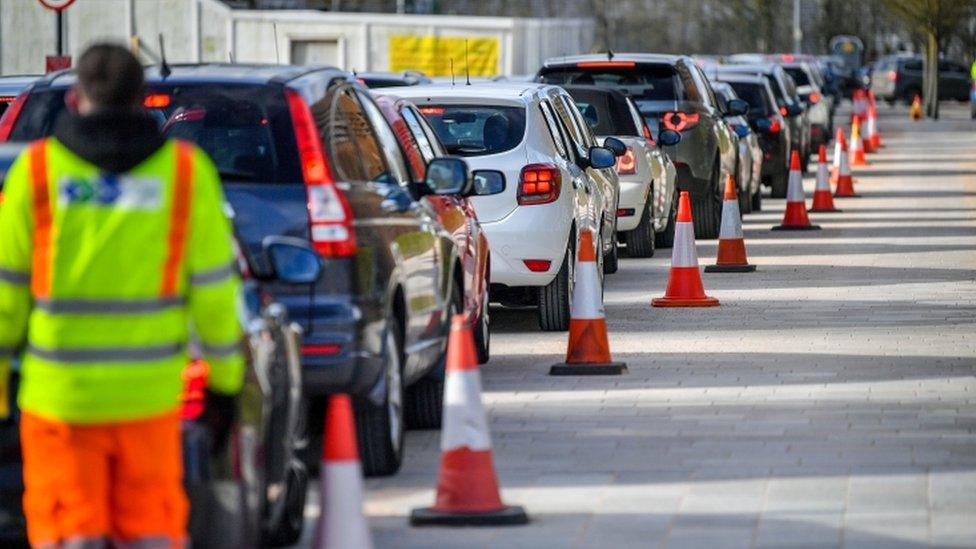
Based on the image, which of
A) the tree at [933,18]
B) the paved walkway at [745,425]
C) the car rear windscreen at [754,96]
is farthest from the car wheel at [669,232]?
the tree at [933,18]

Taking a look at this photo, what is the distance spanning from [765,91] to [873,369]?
17.1m

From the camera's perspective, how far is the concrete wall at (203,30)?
163 feet

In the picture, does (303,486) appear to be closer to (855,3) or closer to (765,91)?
(765,91)

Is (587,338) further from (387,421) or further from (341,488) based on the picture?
(341,488)

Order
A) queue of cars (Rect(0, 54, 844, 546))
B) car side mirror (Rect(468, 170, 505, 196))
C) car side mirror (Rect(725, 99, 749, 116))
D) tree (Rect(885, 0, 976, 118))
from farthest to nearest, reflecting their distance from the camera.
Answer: tree (Rect(885, 0, 976, 118)), car side mirror (Rect(725, 99, 749, 116)), car side mirror (Rect(468, 170, 505, 196)), queue of cars (Rect(0, 54, 844, 546))

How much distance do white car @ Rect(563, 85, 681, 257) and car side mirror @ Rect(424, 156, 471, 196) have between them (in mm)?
8926

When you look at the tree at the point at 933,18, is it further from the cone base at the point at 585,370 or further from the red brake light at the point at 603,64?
the cone base at the point at 585,370

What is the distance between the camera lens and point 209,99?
8625 millimetres

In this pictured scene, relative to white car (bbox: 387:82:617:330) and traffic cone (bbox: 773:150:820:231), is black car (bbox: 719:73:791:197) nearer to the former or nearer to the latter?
traffic cone (bbox: 773:150:820:231)

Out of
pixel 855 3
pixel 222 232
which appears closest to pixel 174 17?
pixel 222 232

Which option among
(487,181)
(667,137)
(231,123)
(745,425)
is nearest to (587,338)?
(487,181)

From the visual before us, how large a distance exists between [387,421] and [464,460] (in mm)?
936

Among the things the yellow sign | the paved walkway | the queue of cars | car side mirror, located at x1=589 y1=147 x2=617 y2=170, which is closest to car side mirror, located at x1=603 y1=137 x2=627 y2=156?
the queue of cars

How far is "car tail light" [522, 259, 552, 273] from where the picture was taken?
13625mm
